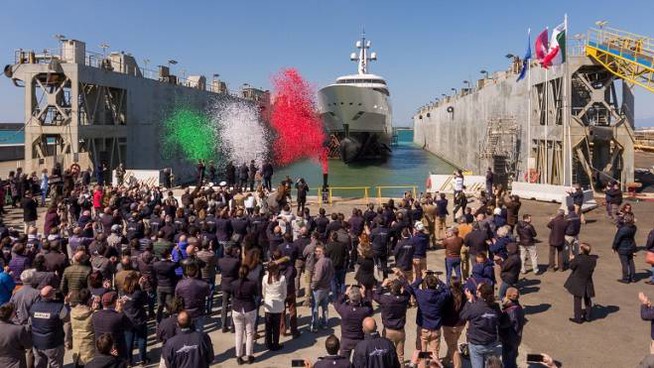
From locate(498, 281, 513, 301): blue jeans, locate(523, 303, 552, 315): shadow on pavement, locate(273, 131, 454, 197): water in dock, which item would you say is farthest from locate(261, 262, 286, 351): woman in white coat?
locate(273, 131, 454, 197): water in dock

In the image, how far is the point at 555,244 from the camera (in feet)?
40.1

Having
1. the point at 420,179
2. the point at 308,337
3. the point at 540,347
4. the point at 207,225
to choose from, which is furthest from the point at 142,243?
the point at 420,179

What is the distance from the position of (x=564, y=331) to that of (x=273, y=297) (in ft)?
17.2

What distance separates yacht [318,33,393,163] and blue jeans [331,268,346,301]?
4341 centimetres

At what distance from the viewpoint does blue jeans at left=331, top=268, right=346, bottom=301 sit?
9.86m

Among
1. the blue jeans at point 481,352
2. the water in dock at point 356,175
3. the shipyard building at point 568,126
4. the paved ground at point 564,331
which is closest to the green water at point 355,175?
the water in dock at point 356,175

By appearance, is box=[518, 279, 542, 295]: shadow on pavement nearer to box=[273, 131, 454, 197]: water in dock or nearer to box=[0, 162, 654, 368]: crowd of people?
box=[0, 162, 654, 368]: crowd of people

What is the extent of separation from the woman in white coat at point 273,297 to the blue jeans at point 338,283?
1918 mm

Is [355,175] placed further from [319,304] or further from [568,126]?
[319,304]

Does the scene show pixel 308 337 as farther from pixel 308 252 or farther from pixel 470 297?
pixel 470 297

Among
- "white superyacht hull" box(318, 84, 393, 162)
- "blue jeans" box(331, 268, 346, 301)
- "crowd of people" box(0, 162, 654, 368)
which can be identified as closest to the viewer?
"crowd of people" box(0, 162, 654, 368)

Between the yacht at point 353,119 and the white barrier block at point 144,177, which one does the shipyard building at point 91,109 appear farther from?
the yacht at point 353,119

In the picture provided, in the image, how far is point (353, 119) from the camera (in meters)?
54.2

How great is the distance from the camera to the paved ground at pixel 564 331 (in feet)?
26.1
